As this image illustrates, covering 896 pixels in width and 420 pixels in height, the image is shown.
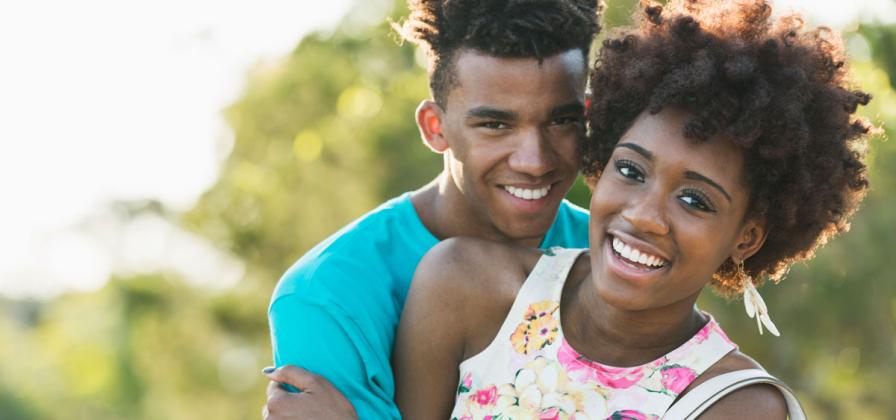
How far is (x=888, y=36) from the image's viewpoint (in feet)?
31.5

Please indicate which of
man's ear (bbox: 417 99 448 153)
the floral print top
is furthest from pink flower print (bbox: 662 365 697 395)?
man's ear (bbox: 417 99 448 153)

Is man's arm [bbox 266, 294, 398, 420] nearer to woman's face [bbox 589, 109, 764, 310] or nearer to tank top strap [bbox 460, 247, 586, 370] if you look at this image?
tank top strap [bbox 460, 247, 586, 370]

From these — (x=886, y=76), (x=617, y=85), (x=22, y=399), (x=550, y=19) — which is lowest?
(x=22, y=399)

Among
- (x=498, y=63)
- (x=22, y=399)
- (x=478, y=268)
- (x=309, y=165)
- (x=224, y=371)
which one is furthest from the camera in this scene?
(x=22, y=399)

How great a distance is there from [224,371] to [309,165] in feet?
9.95

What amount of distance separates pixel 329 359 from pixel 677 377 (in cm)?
90

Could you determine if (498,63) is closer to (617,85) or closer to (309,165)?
(617,85)

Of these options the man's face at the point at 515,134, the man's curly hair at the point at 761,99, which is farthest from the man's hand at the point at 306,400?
the man's curly hair at the point at 761,99

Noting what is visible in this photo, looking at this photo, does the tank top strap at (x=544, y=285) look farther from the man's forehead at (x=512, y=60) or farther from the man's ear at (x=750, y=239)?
the man's forehead at (x=512, y=60)

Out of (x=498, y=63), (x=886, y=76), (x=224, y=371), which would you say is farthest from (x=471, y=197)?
(x=224, y=371)

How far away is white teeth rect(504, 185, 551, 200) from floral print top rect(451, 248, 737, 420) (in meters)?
0.41

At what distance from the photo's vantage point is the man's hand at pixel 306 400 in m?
3.14

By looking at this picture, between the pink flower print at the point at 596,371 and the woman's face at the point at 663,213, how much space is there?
17cm

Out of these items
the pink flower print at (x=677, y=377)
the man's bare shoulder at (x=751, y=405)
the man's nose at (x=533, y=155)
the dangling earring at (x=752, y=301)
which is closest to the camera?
the man's bare shoulder at (x=751, y=405)
